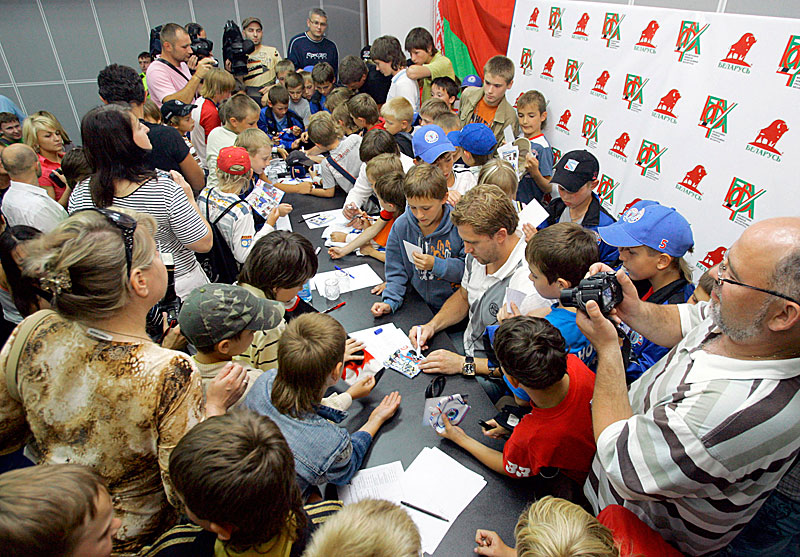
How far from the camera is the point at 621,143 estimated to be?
11.9 feet

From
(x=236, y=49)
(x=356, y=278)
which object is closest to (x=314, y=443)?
(x=356, y=278)

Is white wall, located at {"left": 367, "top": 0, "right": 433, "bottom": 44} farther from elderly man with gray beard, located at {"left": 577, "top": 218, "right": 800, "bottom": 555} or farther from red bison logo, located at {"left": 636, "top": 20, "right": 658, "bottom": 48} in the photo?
elderly man with gray beard, located at {"left": 577, "top": 218, "right": 800, "bottom": 555}

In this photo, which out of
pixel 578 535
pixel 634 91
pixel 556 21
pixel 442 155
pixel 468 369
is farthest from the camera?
pixel 556 21

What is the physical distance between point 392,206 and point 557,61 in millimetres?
2672

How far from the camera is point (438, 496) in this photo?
159cm

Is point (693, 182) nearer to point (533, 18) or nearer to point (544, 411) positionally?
point (544, 411)

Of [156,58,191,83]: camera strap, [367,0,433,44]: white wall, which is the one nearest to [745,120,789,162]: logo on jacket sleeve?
[156,58,191,83]: camera strap

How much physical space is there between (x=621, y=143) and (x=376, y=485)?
11.1 feet

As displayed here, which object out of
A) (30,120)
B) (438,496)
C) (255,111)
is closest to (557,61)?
(255,111)

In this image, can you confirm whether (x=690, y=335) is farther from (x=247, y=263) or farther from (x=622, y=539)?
(x=247, y=263)

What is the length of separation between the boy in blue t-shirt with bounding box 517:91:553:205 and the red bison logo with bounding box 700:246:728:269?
A: 1.36 metres

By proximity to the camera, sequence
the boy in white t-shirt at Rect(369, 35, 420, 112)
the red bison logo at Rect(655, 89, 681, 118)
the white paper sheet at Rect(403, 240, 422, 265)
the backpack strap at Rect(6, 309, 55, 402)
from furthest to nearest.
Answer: the boy in white t-shirt at Rect(369, 35, 420, 112) < the red bison logo at Rect(655, 89, 681, 118) < the white paper sheet at Rect(403, 240, 422, 265) < the backpack strap at Rect(6, 309, 55, 402)

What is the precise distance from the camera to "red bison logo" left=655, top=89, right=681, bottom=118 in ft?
10.0

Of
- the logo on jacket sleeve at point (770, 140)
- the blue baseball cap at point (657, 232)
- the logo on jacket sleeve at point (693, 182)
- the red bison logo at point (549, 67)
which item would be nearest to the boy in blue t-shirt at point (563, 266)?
the blue baseball cap at point (657, 232)
